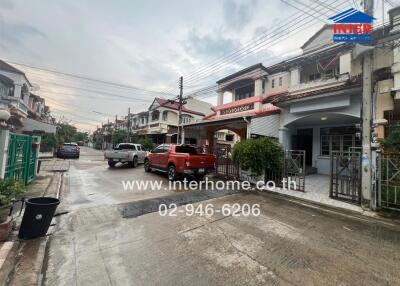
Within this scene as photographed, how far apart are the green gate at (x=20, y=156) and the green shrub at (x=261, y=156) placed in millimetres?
8882

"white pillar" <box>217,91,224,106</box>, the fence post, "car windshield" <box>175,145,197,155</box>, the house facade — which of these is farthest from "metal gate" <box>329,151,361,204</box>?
the house facade

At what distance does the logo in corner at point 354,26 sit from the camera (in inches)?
257

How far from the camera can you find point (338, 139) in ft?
41.4

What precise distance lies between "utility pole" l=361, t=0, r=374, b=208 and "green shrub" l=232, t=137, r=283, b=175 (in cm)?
342

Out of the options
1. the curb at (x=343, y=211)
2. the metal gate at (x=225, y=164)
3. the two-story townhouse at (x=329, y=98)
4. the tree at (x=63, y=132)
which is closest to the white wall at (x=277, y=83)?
the two-story townhouse at (x=329, y=98)

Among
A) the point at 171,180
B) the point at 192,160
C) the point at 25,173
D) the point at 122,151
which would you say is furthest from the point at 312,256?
the point at 122,151

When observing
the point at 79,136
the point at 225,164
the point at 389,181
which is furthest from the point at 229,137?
the point at 79,136

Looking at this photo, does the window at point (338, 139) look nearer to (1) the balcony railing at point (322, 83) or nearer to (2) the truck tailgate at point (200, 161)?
(1) the balcony railing at point (322, 83)

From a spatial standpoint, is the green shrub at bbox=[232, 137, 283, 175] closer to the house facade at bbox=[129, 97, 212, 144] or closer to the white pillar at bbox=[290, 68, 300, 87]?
the white pillar at bbox=[290, 68, 300, 87]

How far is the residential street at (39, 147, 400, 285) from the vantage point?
2.93 metres

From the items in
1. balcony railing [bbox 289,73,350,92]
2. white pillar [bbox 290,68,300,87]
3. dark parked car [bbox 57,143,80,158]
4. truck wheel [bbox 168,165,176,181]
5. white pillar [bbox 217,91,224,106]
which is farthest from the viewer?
dark parked car [bbox 57,143,80,158]

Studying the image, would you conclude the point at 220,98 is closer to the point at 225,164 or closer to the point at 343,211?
the point at 225,164

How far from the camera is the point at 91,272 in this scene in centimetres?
298

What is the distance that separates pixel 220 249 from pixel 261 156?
6.35 m
